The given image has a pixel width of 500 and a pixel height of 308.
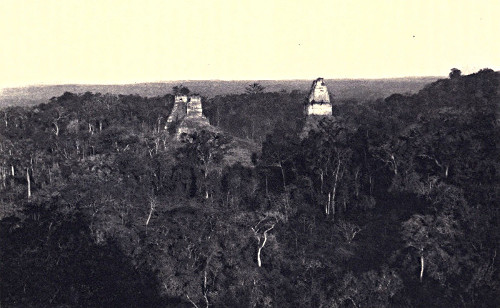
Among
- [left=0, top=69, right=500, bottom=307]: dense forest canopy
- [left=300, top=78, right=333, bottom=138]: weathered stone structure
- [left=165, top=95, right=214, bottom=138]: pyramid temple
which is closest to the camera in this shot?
[left=0, top=69, right=500, bottom=307]: dense forest canopy

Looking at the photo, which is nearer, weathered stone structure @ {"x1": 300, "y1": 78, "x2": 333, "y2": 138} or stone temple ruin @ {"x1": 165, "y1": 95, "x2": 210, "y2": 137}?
stone temple ruin @ {"x1": 165, "y1": 95, "x2": 210, "y2": 137}

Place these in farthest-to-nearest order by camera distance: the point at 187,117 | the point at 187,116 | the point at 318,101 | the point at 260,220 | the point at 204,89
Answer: the point at 204,89 < the point at 187,116 < the point at 318,101 < the point at 187,117 < the point at 260,220

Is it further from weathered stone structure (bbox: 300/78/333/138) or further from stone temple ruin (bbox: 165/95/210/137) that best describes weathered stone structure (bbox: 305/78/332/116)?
stone temple ruin (bbox: 165/95/210/137)

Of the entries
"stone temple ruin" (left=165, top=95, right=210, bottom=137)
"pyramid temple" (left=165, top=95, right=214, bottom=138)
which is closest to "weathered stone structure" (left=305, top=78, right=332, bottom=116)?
"pyramid temple" (left=165, top=95, right=214, bottom=138)

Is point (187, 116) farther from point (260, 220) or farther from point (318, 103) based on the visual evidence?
point (260, 220)

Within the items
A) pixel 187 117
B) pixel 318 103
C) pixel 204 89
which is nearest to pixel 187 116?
pixel 187 117

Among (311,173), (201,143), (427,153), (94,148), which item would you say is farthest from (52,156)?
(427,153)
